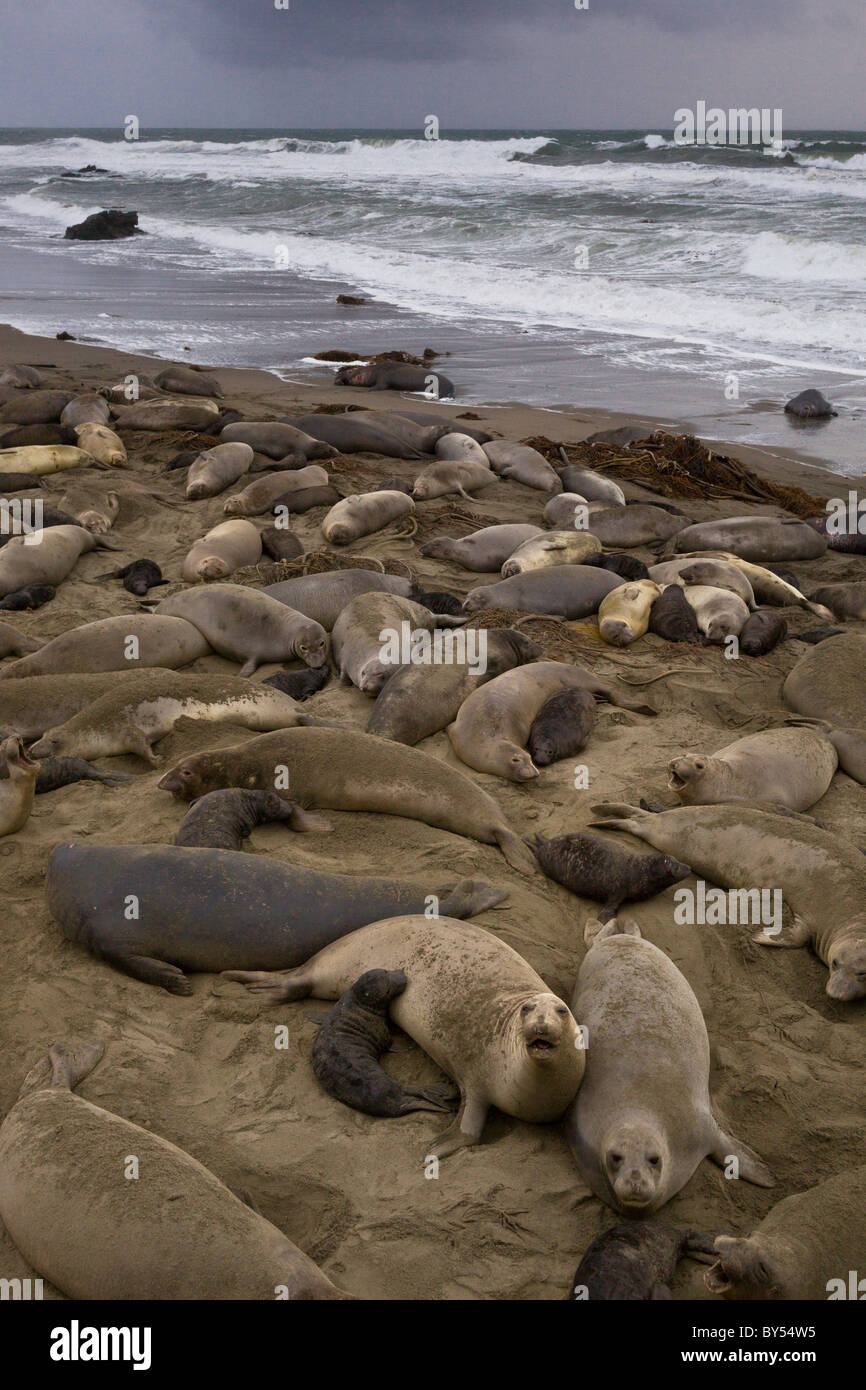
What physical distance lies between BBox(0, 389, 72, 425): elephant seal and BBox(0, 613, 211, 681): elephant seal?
526cm

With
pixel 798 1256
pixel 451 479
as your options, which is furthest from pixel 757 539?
pixel 798 1256

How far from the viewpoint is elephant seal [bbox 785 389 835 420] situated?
39.2 feet

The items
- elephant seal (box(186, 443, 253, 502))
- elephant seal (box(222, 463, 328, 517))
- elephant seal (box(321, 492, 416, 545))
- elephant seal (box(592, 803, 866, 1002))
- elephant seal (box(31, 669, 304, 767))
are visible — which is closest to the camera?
elephant seal (box(592, 803, 866, 1002))

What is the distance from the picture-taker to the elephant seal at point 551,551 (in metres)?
7.86

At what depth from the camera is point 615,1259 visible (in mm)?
2748

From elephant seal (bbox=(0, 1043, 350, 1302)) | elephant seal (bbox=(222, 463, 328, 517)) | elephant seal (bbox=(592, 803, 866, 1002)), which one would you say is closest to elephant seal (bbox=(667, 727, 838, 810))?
elephant seal (bbox=(592, 803, 866, 1002))

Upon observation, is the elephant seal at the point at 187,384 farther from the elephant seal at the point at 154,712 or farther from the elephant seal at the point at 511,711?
the elephant seal at the point at 511,711

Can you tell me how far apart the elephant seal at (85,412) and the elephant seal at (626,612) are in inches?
233

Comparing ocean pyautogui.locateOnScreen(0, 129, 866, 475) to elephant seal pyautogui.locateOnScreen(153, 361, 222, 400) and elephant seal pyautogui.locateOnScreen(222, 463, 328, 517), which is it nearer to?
elephant seal pyautogui.locateOnScreen(153, 361, 222, 400)

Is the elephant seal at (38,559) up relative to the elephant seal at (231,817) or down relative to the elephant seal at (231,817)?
up

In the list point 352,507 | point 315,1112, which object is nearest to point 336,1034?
point 315,1112

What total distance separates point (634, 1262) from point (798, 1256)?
0.40 meters

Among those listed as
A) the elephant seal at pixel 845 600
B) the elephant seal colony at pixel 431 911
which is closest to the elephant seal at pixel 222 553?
the elephant seal colony at pixel 431 911
